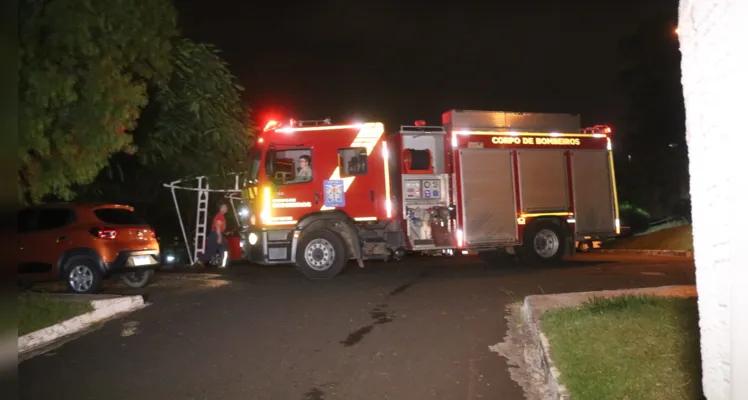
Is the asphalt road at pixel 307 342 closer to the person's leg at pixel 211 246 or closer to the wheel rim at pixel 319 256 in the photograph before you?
the wheel rim at pixel 319 256

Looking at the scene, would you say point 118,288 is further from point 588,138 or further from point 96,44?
point 588,138

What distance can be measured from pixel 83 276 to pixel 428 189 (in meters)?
6.94

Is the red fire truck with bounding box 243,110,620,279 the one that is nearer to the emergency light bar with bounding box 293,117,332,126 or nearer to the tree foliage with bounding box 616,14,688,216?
the emergency light bar with bounding box 293,117,332,126

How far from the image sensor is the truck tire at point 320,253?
39.9 feet

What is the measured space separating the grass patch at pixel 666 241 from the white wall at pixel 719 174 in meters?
18.3

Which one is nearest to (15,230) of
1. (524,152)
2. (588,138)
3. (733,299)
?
(733,299)

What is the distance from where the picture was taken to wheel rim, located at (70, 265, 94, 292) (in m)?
Answer: 10.9

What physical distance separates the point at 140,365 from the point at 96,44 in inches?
166

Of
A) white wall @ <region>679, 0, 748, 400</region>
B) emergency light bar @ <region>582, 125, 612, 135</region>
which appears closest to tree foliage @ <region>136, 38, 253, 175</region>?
emergency light bar @ <region>582, 125, 612, 135</region>

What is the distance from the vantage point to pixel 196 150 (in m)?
17.4

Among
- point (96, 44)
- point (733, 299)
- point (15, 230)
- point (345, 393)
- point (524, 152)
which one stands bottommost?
point (345, 393)

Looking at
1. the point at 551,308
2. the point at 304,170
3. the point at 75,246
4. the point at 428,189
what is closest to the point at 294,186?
the point at 304,170

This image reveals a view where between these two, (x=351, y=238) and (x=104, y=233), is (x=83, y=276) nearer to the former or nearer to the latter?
(x=104, y=233)

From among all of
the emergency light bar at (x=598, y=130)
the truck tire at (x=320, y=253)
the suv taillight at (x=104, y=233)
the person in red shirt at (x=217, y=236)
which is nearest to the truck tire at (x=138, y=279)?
the suv taillight at (x=104, y=233)
